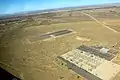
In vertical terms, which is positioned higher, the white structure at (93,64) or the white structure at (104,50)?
the white structure at (104,50)

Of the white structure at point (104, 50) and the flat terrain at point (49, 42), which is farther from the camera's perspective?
the white structure at point (104, 50)

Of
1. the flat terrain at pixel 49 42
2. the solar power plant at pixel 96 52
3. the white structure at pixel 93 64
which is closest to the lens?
the white structure at pixel 93 64

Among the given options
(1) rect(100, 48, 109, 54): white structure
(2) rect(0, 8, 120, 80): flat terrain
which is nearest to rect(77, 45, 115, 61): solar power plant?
(1) rect(100, 48, 109, 54): white structure

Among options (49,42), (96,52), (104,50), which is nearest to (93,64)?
(96,52)

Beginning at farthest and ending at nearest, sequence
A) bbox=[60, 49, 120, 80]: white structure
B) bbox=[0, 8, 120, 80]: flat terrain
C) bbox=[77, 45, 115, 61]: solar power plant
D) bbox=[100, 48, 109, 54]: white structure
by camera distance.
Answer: bbox=[100, 48, 109, 54]: white structure, bbox=[77, 45, 115, 61]: solar power plant, bbox=[0, 8, 120, 80]: flat terrain, bbox=[60, 49, 120, 80]: white structure

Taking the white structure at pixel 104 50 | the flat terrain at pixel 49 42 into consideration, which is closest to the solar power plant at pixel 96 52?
the white structure at pixel 104 50

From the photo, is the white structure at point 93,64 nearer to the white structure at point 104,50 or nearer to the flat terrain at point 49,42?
the flat terrain at point 49,42

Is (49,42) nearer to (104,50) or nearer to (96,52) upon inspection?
(96,52)

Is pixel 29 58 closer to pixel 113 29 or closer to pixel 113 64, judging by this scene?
pixel 113 64

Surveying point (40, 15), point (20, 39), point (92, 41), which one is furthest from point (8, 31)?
point (92, 41)

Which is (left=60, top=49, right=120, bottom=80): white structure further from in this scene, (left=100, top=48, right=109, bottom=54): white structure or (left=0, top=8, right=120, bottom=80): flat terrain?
(left=100, top=48, right=109, bottom=54): white structure
